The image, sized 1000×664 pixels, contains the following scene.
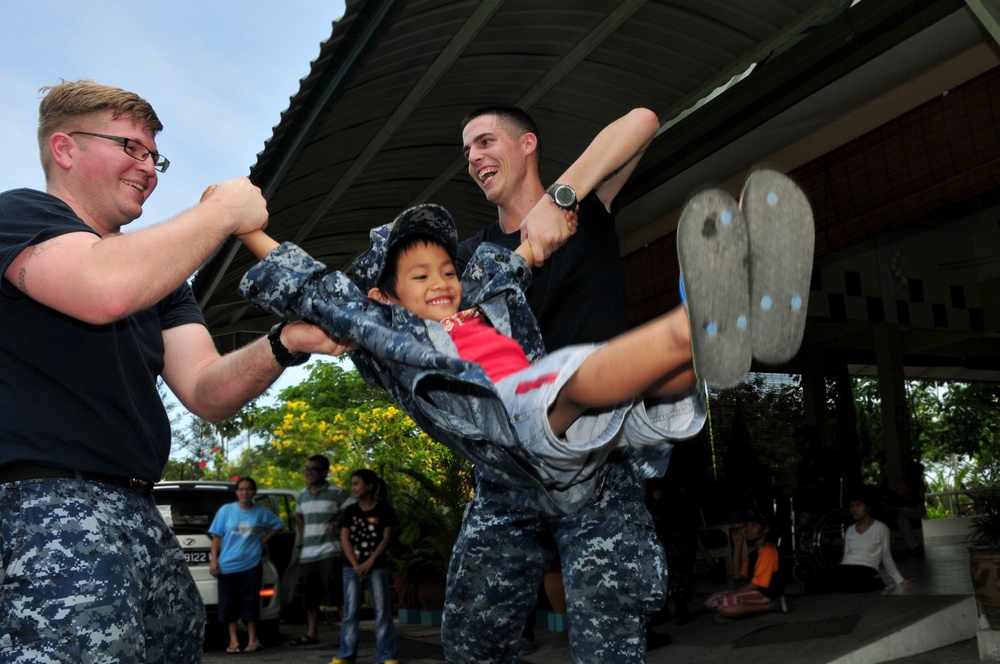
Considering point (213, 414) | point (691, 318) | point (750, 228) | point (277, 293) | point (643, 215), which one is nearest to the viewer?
point (691, 318)

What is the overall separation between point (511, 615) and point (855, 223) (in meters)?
5.04

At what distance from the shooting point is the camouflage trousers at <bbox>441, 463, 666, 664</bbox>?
290 cm

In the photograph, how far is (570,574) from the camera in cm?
295

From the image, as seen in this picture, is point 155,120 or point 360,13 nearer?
point 155,120

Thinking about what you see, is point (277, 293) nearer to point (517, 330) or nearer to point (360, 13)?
point (517, 330)

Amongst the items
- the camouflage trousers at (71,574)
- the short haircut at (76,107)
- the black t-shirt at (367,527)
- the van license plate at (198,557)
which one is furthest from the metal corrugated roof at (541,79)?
the van license plate at (198,557)

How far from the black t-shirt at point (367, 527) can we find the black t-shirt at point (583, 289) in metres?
6.83

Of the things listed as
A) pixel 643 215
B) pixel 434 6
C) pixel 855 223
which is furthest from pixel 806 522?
pixel 434 6

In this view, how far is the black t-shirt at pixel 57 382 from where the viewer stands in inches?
88.7

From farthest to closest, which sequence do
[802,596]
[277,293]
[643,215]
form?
[802,596], [643,215], [277,293]

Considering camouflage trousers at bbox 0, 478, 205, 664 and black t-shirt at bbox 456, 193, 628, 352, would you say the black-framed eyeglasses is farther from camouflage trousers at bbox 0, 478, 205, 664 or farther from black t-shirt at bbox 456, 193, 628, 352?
black t-shirt at bbox 456, 193, 628, 352

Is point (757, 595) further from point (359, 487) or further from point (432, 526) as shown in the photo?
point (432, 526)

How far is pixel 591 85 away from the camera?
6555 millimetres

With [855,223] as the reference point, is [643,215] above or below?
above
